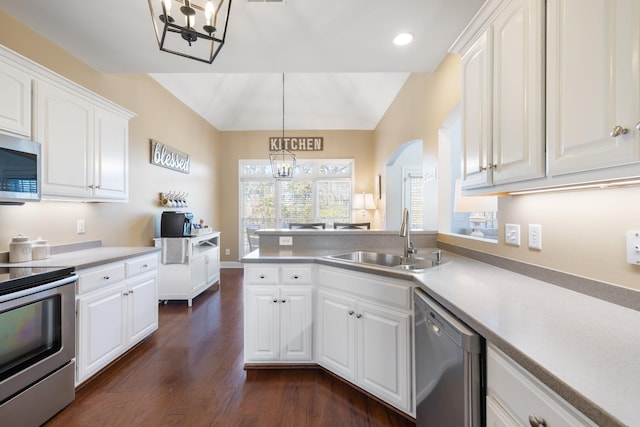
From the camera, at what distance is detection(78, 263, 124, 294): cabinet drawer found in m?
1.99

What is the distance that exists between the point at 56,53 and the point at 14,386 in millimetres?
2502

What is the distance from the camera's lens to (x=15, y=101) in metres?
1.85

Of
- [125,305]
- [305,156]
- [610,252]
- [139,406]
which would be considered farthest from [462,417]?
[305,156]

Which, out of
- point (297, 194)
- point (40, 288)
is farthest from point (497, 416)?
point (297, 194)

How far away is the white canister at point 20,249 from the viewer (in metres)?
2.00

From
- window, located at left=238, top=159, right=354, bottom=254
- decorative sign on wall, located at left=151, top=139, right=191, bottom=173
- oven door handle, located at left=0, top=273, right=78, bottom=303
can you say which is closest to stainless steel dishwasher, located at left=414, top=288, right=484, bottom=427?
oven door handle, located at left=0, top=273, right=78, bottom=303

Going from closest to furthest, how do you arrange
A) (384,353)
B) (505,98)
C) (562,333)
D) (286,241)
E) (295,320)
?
(562,333) → (505,98) → (384,353) → (295,320) → (286,241)

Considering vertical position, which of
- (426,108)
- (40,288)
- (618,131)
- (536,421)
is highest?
(426,108)

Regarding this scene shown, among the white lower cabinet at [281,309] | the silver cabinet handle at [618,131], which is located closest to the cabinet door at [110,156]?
A: the white lower cabinet at [281,309]

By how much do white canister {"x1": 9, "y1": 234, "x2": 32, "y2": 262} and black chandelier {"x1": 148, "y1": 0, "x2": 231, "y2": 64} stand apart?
5.42 feet

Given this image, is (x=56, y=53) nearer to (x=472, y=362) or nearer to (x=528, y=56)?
(x=528, y=56)

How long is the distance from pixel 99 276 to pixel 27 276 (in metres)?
0.57

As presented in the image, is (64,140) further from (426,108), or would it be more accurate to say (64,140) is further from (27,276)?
(426,108)

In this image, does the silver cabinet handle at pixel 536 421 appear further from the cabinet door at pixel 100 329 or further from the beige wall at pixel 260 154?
the beige wall at pixel 260 154
